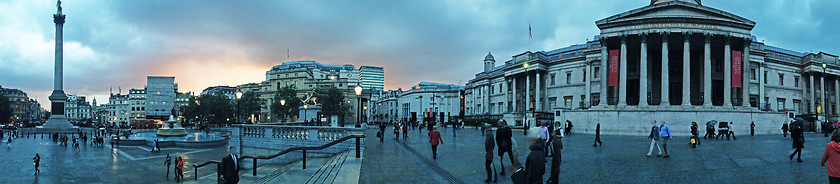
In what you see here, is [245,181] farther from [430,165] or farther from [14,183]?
[14,183]

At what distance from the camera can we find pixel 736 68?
3484 cm

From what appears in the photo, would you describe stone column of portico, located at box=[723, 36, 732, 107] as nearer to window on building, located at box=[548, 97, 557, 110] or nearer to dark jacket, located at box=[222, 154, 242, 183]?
window on building, located at box=[548, 97, 557, 110]

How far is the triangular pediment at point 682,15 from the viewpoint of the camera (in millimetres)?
34000

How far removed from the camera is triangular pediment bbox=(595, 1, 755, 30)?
3400 centimetres

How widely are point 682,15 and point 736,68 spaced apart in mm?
6676

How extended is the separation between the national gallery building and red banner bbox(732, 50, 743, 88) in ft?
0.22

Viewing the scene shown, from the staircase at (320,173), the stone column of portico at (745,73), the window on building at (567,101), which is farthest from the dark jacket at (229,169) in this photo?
the window on building at (567,101)

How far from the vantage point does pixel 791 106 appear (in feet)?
157

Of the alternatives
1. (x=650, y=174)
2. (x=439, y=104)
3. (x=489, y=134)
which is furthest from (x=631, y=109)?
(x=439, y=104)

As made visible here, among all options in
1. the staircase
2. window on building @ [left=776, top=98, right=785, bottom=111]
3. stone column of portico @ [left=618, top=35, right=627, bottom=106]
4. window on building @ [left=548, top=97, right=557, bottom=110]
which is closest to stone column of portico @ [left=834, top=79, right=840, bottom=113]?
window on building @ [left=776, top=98, right=785, bottom=111]

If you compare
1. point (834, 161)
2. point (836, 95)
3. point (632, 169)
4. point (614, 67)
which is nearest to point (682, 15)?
point (614, 67)

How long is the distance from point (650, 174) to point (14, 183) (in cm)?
2388

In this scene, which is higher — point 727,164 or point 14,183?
point 727,164

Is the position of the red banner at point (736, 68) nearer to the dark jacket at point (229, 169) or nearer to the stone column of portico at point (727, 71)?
the stone column of portico at point (727, 71)
